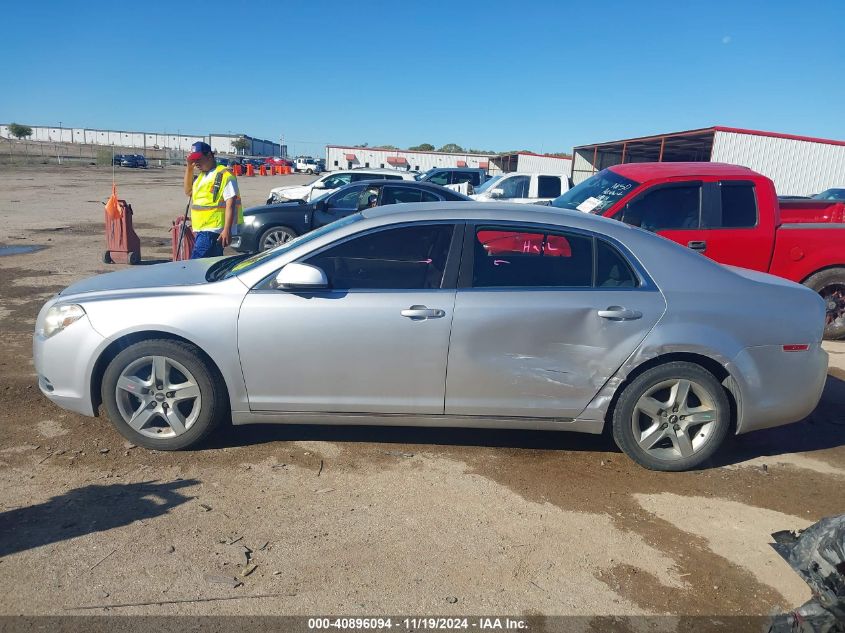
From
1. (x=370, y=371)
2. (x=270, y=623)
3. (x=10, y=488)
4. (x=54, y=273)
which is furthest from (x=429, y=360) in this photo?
(x=54, y=273)

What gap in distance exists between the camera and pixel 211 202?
6918 mm

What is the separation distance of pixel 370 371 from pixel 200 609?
1.65 meters

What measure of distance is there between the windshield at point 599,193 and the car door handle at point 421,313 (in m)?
3.39

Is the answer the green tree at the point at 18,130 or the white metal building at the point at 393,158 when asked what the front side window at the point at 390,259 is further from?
the green tree at the point at 18,130

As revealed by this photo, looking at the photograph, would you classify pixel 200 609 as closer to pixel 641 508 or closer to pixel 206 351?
pixel 206 351

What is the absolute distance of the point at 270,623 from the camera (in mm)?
2701

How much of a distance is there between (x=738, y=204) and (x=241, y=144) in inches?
4776

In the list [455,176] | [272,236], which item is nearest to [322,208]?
[272,236]

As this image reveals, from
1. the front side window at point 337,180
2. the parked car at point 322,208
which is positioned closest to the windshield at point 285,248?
the parked car at point 322,208

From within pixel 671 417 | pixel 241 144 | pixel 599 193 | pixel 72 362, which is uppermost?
pixel 241 144

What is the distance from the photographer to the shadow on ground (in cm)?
321

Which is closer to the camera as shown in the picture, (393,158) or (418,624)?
(418,624)

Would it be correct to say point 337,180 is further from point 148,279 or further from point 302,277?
point 302,277

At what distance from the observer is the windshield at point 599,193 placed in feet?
23.7
